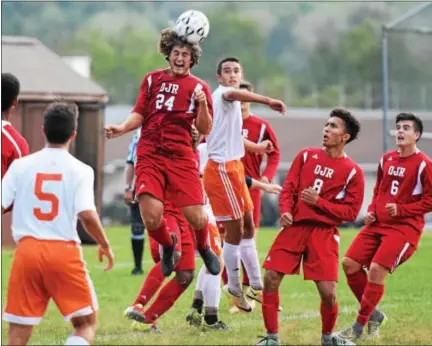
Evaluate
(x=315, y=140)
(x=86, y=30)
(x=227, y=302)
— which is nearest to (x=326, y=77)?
(x=86, y=30)

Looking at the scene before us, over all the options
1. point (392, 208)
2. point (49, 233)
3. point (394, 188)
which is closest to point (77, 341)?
point (49, 233)

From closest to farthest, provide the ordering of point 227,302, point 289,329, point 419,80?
point 289,329 → point 227,302 → point 419,80

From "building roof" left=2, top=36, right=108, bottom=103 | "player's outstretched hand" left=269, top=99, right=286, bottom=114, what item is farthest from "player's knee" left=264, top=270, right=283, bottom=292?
"building roof" left=2, top=36, right=108, bottom=103

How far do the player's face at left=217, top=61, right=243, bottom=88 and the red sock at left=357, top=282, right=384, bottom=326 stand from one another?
8.63 feet

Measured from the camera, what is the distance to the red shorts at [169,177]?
11352 millimetres

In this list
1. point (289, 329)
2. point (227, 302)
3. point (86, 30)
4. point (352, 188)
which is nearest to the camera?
point (352, 188)

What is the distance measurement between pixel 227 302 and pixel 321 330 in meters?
2.54

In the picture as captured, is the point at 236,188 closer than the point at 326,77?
Yes

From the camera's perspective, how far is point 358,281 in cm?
1202

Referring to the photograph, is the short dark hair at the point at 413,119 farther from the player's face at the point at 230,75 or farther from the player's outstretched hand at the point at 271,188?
the player's face at the point at 230,75

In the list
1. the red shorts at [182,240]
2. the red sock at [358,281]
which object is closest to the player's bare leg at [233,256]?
the red shorts at [182,240]

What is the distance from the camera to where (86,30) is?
149 m

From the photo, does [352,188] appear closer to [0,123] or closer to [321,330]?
[321,330]

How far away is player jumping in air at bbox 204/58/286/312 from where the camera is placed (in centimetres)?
1291
